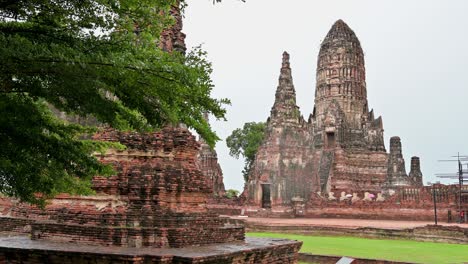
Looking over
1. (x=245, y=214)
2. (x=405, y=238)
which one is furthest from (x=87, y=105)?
(x=245, y=214)

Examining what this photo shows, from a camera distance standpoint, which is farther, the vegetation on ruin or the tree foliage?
the tree foliage

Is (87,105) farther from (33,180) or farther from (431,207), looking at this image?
(431,207)

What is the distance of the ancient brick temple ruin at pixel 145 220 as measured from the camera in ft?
24.0

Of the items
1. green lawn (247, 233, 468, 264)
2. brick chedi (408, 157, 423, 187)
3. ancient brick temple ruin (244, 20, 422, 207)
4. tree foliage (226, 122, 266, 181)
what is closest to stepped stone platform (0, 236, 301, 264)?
green lawn (247, 233, 468, 264)

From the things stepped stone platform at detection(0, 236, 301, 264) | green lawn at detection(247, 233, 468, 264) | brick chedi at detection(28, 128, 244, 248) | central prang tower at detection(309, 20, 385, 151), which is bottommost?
green lawn at detection(247, 233, 468, 264)

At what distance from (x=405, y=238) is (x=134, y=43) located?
18864mm

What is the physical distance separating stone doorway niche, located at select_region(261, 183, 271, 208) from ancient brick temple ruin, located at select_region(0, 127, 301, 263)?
28.5 metres

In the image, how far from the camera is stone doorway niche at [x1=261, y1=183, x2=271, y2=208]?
125 feet

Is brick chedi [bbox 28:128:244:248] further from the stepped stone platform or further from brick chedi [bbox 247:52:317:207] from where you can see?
brick chedi [bbox 247:52:317:207]

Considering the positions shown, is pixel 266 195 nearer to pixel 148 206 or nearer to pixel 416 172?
pixel 416 172

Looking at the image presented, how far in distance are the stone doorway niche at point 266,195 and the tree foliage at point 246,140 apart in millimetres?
16933

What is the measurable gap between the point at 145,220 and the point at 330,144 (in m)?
35.5

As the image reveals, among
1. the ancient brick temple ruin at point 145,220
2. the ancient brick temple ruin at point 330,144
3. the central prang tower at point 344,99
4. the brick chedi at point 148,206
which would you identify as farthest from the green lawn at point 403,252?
the central prang tower at point 344,99

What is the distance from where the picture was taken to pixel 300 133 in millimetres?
39406
